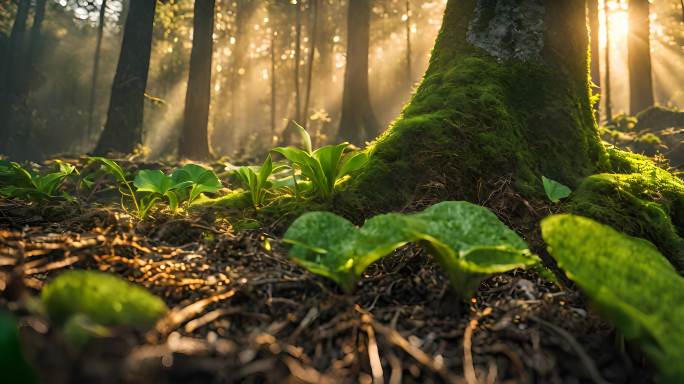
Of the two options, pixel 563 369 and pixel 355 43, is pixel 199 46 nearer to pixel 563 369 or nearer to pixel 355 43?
pixel 355 43

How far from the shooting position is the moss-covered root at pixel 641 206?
2.10 m

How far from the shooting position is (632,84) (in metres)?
14.9

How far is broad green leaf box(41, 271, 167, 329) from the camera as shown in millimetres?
846

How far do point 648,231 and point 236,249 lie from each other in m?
2.10

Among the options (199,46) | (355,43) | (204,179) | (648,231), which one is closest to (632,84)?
(355,43)

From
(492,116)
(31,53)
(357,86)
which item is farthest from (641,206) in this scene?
(31,53)

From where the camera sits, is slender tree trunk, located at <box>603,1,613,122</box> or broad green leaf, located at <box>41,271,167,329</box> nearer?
broad green leaf, located at <box>41,271,167,329</box>

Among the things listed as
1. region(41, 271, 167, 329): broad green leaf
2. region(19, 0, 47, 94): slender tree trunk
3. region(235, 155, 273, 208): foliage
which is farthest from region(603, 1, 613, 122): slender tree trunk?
region(19, 0, 47, 94): slender tree trunk

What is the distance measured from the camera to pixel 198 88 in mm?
11562

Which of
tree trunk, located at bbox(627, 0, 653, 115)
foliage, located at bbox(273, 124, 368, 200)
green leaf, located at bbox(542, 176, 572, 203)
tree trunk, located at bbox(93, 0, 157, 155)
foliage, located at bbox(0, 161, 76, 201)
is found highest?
tree trunk, located at bbox(627, 0, 653, 115)

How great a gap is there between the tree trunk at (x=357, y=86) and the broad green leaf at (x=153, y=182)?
401 inches

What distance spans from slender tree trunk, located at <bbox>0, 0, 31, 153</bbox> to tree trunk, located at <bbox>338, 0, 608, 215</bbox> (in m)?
27.4

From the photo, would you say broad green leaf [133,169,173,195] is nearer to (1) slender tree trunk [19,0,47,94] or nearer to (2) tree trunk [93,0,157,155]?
(2) tree trunk [93,0,157,155]

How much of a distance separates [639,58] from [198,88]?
15.5 m
